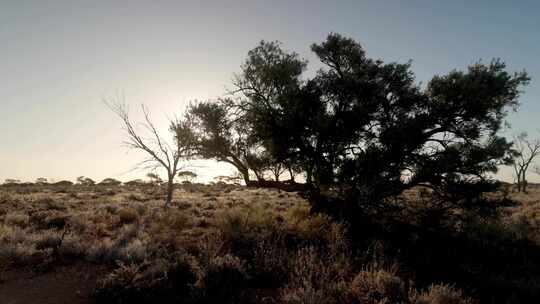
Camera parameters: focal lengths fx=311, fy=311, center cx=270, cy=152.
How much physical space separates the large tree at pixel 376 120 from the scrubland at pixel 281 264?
1.71m

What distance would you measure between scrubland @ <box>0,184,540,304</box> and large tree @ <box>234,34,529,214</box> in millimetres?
1709

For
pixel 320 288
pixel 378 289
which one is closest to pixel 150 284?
pixel 320 288

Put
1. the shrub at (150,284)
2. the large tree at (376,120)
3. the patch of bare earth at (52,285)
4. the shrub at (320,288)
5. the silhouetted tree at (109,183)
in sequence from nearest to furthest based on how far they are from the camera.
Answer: the shrub at (320,288)
the shrub at (150,284)
the patch of bare earth at (52,285)
the large tree at (376,120)
the silhouetted tree at (109,183)

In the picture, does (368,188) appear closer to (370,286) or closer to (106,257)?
(370,286)

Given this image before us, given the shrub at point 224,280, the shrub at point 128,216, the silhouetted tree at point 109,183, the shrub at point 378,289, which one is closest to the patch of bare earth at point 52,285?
the shrub at point 224,280

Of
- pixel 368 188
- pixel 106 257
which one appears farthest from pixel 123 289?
pixel 368 188

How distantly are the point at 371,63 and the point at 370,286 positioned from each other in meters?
10.2

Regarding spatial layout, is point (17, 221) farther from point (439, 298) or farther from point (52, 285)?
point (439, 298)

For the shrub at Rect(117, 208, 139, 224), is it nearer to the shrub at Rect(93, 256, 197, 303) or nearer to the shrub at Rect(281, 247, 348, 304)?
the shrub at Rect(93, 256, 197, 303)

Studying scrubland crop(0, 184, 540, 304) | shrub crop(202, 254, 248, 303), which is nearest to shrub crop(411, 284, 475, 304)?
scrubland crop(0, 184, 540, 304)

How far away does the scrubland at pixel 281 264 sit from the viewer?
19.7 feet

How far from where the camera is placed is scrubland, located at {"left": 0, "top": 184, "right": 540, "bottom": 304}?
19.7ft

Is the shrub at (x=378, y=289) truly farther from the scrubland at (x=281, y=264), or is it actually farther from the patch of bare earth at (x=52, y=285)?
the patch of bare earth at (x=52, y=285)

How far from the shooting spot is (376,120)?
13.2m
